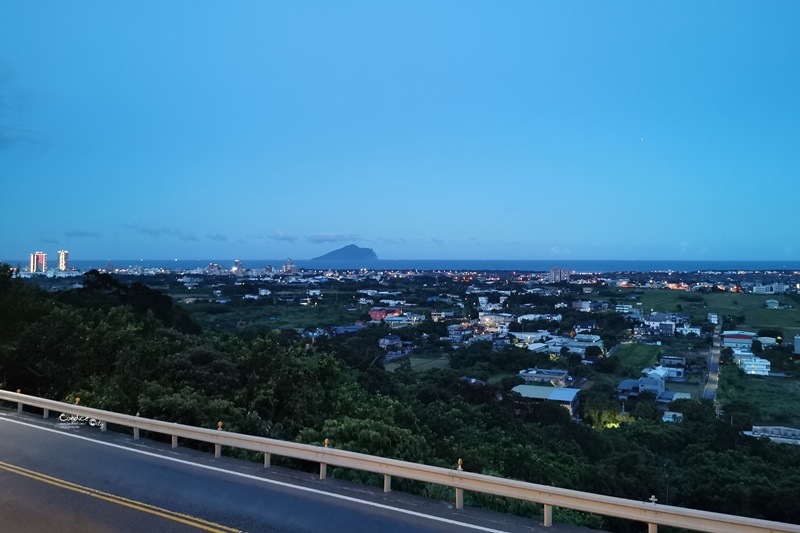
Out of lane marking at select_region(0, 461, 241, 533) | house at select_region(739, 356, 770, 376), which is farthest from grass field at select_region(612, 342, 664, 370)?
lane marking at select_region(0, 461, 241, 533)

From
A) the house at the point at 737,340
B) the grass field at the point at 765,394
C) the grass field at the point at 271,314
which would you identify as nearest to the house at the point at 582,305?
the house at the point at 737,340

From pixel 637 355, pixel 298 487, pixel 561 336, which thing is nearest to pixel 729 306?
pixel 561 336

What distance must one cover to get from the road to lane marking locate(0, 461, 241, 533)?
1910 inches

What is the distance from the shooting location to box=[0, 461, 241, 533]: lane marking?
6.14 meters

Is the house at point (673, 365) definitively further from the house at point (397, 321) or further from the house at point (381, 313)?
the house at point (381, 313)

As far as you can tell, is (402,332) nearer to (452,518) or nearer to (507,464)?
(507,464)

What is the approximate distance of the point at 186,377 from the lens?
1491cm

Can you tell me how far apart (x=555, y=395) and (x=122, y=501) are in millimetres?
38120

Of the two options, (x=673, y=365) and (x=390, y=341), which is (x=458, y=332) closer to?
(x=390, y=341)

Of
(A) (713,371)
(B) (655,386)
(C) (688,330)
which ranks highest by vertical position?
(C) (688,330)

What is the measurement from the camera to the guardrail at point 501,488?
17.6 feet

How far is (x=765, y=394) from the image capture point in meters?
45.8

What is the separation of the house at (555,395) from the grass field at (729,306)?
178 feet

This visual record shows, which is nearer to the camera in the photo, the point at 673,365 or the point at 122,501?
the point at 122,501
